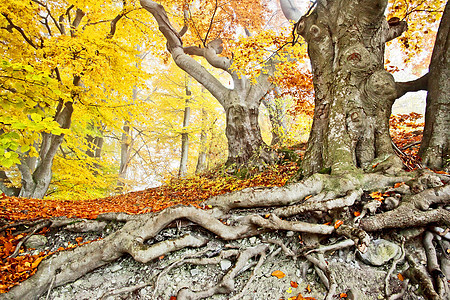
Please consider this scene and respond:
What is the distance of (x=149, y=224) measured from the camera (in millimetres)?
2492

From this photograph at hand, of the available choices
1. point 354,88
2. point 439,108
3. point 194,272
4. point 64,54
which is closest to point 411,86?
point 439,108

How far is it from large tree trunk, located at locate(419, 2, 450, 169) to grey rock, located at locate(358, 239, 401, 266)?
1.92 meters

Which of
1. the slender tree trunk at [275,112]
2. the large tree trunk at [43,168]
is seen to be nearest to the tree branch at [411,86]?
the slender tree trunk at [275,112]

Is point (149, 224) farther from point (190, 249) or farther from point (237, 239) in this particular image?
point (237, 239)

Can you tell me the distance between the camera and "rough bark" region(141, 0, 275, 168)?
6.66 m

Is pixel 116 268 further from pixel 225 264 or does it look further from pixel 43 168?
pixel 43 168

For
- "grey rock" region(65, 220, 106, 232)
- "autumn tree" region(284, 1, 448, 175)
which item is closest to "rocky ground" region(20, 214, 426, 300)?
"grey rock" region(65, 220, 106, 232)

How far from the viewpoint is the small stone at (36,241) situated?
8.87 ft

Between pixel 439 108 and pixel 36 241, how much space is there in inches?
231

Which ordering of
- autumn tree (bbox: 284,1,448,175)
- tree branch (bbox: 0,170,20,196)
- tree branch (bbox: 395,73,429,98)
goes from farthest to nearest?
tree branch (bbox: 0,170,20,196) < tree branch (bbox: 395,73,429,98) < autumn tree (bbox: 284,1,448,175)

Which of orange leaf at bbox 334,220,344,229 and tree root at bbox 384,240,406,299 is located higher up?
orange leaf at bbox 334,220,344,229

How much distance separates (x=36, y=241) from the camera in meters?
2.74

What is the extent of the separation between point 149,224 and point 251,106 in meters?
5.24

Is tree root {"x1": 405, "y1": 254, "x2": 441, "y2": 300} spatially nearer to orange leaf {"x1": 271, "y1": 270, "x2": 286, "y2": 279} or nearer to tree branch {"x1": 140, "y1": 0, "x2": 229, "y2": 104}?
orange leaf {"x1": 271, "y1": 270, "x2": 286, "y2": 279}
